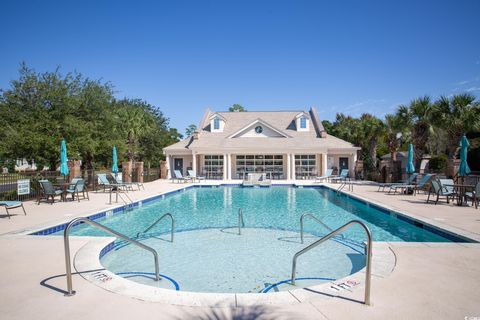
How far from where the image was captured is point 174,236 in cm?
901

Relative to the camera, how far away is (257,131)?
31.0 meters

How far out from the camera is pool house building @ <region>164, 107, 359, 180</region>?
92.1ft

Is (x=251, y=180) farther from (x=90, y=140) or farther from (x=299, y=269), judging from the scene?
(x=299, y=269)

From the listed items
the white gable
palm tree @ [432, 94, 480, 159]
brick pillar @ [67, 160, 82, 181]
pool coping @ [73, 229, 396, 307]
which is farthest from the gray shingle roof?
pool coping @ [73, 229, 396, 307]

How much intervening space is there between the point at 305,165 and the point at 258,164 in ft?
14.9

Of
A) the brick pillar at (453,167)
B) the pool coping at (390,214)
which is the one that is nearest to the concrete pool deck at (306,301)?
the pool coping at (390,214)

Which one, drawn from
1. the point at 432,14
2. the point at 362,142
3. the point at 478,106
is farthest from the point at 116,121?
the point at 362,142

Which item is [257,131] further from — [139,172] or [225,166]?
[139,172]

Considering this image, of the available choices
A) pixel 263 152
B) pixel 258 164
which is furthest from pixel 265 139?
pixel 258 164

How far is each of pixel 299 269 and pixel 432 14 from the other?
681 inches

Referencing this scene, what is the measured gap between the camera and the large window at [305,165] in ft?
95.1

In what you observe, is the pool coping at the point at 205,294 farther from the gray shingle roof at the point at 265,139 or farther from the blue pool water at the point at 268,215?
the gray shingle roof at the point at 265,139

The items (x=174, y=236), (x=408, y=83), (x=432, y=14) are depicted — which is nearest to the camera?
(x=174, y=236)

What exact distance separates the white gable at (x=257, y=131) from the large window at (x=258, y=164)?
2228 millimetres
